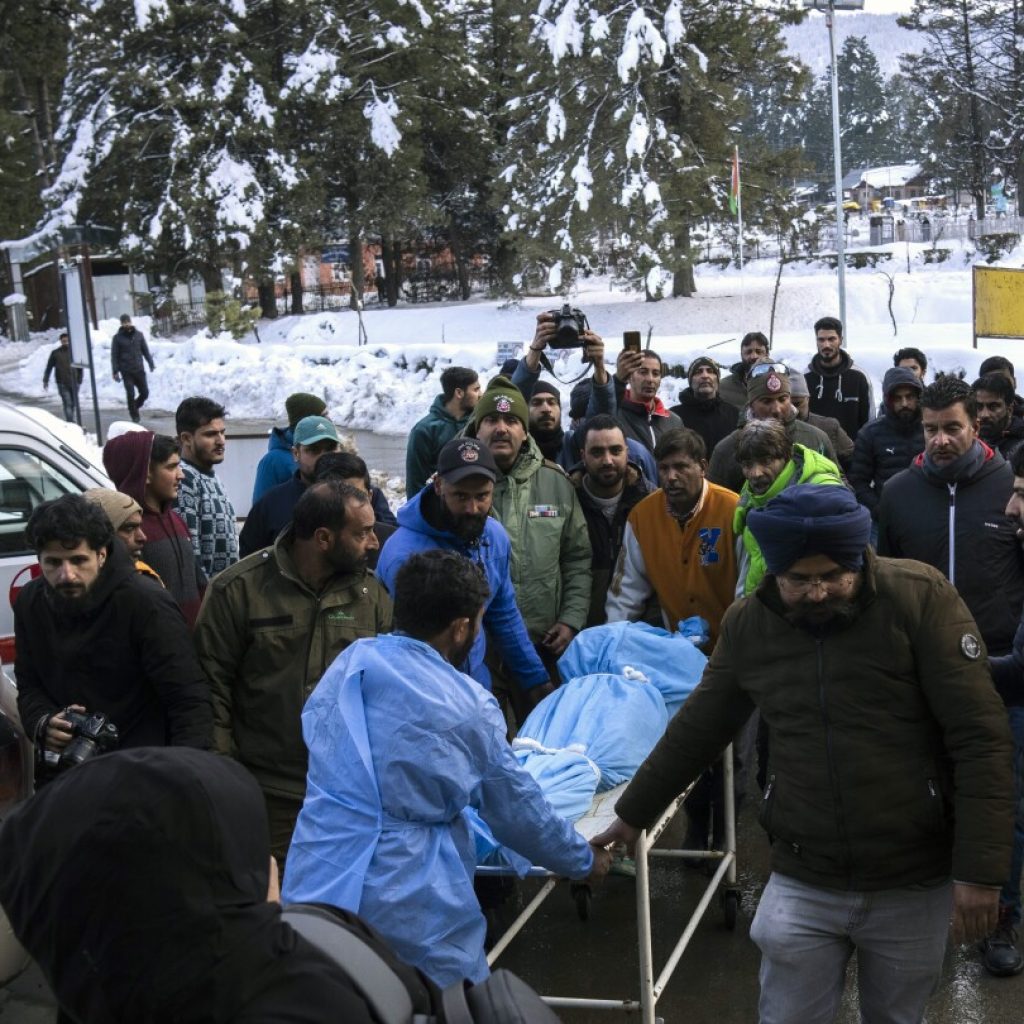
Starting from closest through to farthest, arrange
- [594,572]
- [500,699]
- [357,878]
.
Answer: [357,878]
[500,699]
[594,572]

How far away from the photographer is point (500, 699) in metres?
5.46

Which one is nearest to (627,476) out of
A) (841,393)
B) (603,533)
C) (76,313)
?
(603,533)

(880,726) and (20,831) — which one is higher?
(20,831)

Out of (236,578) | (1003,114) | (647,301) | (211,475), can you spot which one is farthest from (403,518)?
(1003,114)

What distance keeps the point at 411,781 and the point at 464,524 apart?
187cm

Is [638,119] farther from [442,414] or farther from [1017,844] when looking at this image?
[1017,844]

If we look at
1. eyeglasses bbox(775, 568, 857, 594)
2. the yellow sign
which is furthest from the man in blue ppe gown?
the yellow sign

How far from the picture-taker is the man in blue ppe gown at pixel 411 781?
3045 mm

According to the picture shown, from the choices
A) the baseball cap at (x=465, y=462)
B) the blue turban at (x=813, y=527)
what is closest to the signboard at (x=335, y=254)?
the baseball cap at (x=465, y=462)

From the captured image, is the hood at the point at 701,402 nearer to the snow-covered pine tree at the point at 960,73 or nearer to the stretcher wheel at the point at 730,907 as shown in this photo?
the stretcher wheel at the point at 730,907

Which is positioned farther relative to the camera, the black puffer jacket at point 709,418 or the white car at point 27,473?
the black puffer jacket at point 709,418

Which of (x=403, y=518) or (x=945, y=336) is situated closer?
(x=403, y=518)

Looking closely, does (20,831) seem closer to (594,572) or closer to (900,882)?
(900,882)

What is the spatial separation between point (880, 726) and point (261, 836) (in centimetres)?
190
